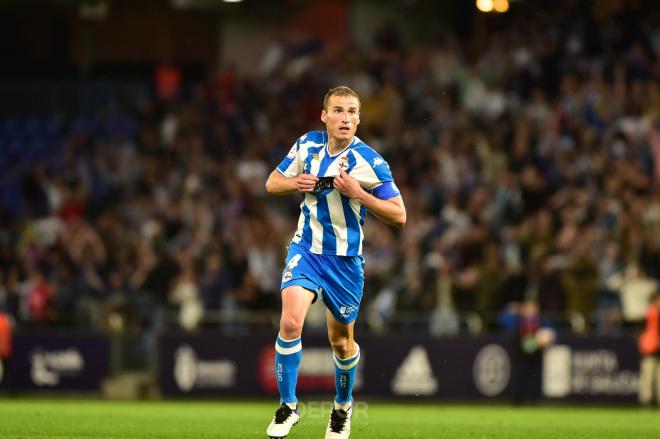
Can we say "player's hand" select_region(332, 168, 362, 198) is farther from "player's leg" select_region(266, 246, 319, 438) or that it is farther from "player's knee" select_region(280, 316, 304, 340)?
"player's knee" select_region(280, 316, 304, 340)

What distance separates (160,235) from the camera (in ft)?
72.9

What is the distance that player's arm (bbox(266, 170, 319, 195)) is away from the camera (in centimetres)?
915

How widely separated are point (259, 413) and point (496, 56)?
1080 centimetres

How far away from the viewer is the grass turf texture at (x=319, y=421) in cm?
1062

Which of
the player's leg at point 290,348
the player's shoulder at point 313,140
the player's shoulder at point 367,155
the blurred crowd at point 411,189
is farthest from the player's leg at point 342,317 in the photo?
the blurred crowd at point 411,189

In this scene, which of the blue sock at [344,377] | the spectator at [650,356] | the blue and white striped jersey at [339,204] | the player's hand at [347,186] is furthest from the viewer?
the spectator at [650,356]

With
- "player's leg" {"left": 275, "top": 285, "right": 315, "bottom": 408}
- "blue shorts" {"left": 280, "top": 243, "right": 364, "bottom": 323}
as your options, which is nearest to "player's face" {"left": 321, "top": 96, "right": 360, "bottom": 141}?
"blue shorts" {"left": 280, "top": 243, "right": 364, "bottom": 323}

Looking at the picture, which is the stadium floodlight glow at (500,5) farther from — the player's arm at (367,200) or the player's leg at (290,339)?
the player's leg at (290,339)

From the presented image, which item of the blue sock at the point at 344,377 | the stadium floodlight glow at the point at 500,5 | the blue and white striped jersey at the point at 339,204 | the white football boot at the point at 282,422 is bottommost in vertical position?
the white football boot at the point at 282,422

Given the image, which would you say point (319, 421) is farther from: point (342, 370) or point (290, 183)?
point (290, 183)

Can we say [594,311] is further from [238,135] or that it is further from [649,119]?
[238,135]

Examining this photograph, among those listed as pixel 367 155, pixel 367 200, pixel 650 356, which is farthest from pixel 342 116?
pixel 650 356

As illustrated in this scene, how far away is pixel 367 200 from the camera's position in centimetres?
906

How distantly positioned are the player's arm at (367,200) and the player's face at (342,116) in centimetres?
31
